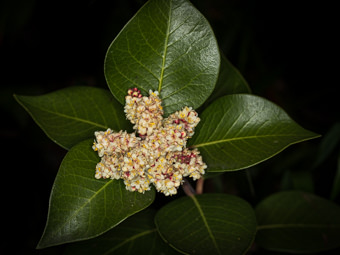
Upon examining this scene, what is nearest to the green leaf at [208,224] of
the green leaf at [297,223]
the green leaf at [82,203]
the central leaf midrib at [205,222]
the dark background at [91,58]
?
the central leaf midrib at [205,222]

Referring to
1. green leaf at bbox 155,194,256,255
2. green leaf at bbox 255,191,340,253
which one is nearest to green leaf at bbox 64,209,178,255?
green leaf at bbox 155,194,256,255

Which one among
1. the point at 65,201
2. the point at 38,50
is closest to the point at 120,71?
the point at 65,201

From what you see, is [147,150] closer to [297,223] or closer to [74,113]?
[74,113]

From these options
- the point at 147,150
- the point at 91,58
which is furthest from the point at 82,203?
the point at 91,58

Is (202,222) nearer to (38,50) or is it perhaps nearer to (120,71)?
(120,71)

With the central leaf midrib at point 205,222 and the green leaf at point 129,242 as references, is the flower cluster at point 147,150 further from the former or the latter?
the green leaf at point 129,242

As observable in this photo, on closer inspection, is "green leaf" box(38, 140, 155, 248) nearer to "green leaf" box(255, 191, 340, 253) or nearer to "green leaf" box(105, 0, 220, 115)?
"green leaf" box(105, 0, 220, 115)
